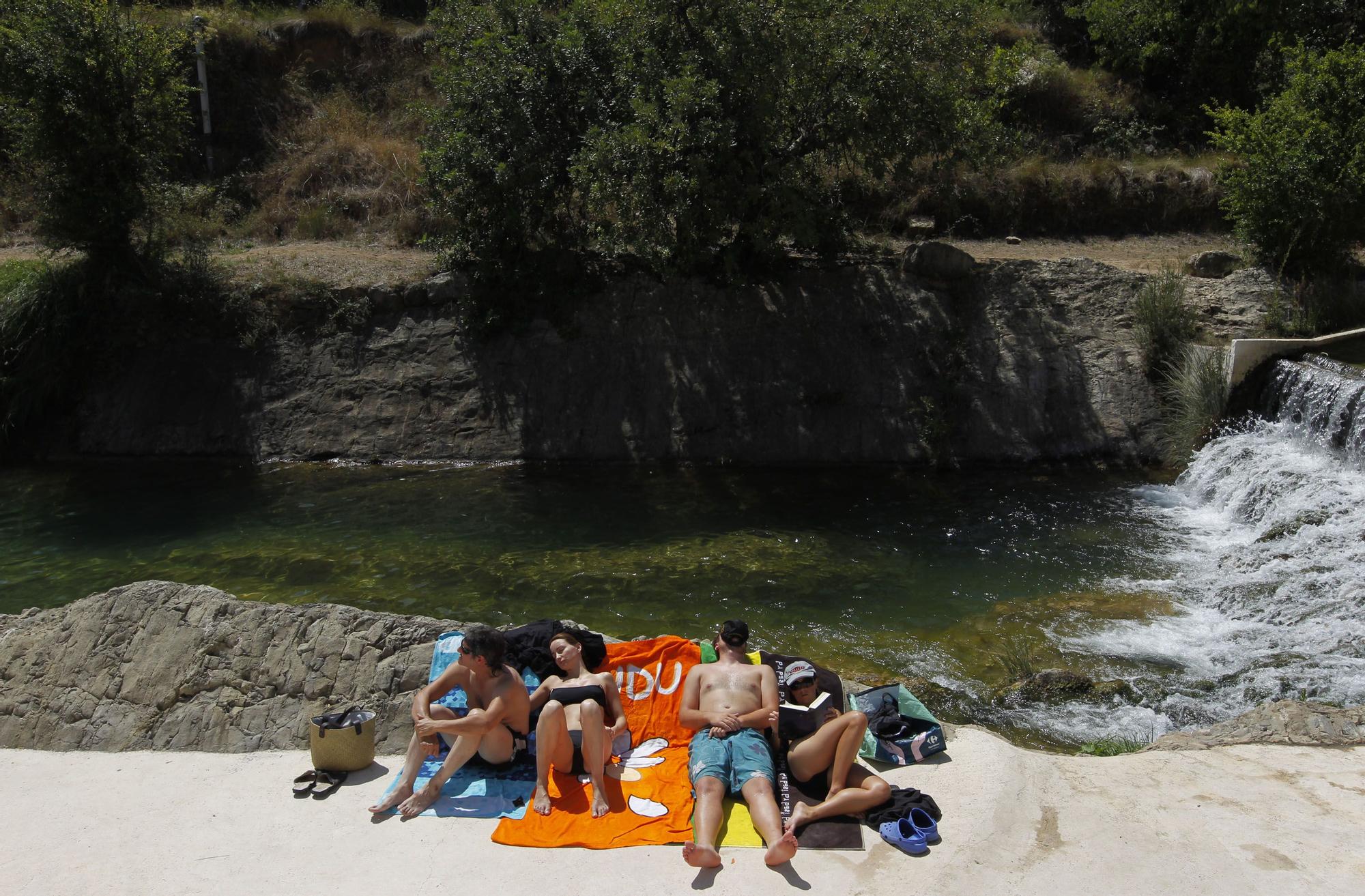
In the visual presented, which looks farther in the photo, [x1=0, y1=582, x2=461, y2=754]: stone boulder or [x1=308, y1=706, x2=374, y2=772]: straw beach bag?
[x1=0, y1=582, x2=461, y2=754]: stone boulder

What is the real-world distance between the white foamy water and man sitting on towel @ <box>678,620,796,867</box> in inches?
128

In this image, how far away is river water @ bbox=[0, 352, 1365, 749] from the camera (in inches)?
329

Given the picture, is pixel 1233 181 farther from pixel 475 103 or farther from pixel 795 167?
pixel 475 103

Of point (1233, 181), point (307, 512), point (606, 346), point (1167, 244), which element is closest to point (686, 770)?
point (307, 512)

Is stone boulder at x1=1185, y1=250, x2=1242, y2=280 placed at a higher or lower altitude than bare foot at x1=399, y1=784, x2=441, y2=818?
higher

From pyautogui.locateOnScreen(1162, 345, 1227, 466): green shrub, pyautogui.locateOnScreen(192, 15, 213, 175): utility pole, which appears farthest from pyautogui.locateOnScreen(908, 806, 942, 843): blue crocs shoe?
pyautogui.locateOnScreen(192, 15, 213, 175): utility pole

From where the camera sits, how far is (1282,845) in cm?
499

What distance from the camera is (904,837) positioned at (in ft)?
16.9

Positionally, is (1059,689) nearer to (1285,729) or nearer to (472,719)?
(1285,729)

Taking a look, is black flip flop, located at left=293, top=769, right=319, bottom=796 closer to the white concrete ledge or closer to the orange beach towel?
the orange beach towel

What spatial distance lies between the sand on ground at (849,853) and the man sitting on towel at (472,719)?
0.27 meters

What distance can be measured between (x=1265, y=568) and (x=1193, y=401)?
4499 mm

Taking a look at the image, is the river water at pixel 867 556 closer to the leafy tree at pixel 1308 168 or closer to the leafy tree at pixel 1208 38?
the leafy tree at pixel 1308 168

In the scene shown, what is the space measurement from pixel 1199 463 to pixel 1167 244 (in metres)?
7.99
